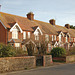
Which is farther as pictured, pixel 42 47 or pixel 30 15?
pixel 30 15

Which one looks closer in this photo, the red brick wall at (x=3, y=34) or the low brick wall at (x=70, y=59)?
the low brick wall at (x=70, y=59)

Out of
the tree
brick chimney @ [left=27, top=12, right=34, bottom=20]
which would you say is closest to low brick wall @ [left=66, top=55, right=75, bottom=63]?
the tree

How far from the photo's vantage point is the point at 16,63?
13.9 meters

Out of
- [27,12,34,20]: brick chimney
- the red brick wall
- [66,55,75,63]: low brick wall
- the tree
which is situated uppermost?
[27,12,34,20]: brick chimney

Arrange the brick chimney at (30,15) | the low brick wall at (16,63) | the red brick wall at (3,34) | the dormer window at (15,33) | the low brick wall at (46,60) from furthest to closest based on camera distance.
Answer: the brick chimney at (30,15)
the dormer window at (15,33)
the red brick wall at (3,34)
the low brick wall at (46,60)
the low brick wall at (16,63)

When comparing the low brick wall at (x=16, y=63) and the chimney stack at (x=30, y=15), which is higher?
the chimney stack at (x=30, y=15)

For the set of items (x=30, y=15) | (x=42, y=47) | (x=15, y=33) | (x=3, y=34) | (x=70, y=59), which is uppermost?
(x=30, y=15)

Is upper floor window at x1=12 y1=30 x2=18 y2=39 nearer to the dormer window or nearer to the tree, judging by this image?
the dormer window

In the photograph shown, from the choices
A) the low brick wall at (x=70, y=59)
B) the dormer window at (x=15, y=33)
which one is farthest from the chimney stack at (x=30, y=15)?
the low brick wall at (x=70, y=59)

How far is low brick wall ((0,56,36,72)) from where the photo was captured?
42.1ft

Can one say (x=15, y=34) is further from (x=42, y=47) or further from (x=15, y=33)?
(x=42, y=47)

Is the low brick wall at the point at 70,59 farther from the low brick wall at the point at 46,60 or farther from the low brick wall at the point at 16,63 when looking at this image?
the low brick wall at the point at 16,63

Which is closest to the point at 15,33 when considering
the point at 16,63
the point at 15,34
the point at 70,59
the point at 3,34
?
the point at 15,34

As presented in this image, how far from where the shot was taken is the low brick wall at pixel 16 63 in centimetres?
1284
